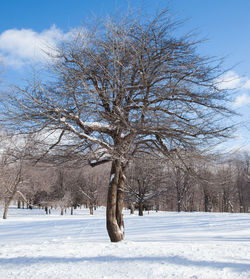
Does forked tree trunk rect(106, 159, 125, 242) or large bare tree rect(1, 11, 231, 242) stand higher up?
large bare tree rect(1, 11, 231, 242)

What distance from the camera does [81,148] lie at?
844 centimetres

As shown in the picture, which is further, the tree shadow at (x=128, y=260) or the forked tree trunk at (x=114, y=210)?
the forked tree trunk at (x=114, y=210)

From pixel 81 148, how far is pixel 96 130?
106cm

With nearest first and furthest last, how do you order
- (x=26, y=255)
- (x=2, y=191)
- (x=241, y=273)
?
(x=241, y=273) < (x=26, y=255) < (x=2, y=191)

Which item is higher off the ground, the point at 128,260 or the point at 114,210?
the point at 114,210

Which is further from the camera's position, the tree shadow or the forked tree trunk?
the forked tree trunk

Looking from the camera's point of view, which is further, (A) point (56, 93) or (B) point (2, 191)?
(B) point (2, 191)

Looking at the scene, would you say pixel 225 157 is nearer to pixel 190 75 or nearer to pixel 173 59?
pixel 190 75

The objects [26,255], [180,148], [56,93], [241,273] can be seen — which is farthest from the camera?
[180,148]

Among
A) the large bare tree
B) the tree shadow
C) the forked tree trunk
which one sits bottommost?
the tree shadow

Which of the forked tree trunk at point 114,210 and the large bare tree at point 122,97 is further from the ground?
the large bare tree at point 122,97

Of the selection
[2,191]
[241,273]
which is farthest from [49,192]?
[241,273]

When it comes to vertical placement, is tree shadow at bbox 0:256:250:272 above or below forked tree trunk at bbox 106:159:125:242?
below

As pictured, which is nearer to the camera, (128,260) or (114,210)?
(128,260)
